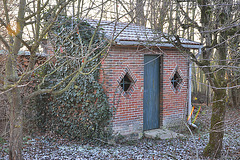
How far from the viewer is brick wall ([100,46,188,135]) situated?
7082 millimetres

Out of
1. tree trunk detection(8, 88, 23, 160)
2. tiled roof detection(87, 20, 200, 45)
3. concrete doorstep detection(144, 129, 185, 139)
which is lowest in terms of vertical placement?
concrete doorstep detection(144, 129, 185, 139)

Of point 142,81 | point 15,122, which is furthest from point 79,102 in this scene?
point 15,122

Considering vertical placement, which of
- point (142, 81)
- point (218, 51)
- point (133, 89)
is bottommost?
point (133, 89)

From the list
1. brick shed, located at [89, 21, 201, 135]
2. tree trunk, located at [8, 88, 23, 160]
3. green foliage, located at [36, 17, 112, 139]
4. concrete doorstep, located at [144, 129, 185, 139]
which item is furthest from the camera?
concrete doorstep, located at [144, 129, 185, 139]

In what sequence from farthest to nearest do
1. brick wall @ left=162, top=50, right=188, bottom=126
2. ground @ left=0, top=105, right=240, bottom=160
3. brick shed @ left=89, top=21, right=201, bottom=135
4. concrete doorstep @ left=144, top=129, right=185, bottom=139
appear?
brick wall @ left=162, top=50, right=188, bottom=126 → concrete doorstep @ left=144, top=129, right=185, bottom=139 → brick shed @ left=89, top=21, right=201, bottom=135 → ground @ left=0, top=105, right=240, bottom=160

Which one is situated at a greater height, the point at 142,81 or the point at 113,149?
the point at 142,81

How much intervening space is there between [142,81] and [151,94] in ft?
2.27

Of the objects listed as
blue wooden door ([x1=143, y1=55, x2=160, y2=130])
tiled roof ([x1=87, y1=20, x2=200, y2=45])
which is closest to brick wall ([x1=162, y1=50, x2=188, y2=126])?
blue wooden door ([x1=143, y1=55, x2=160, y2=130])

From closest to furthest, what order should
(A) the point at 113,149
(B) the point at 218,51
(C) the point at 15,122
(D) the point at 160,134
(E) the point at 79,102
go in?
1. (C) the point at 15,122
2. (B) the point at 218,51
3. (A) the point at 113,149
4. (E) the point at 79,102
5. (D) the point at 160,134

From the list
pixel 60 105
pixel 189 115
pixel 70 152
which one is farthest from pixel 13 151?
pixel 189 115

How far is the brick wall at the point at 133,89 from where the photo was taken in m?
7.08

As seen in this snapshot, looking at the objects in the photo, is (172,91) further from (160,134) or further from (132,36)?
(132,36)

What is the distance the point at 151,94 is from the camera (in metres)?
8.17

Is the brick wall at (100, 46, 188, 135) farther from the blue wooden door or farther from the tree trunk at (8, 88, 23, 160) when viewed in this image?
the tree trunk at (8, 88, 23, 160)
